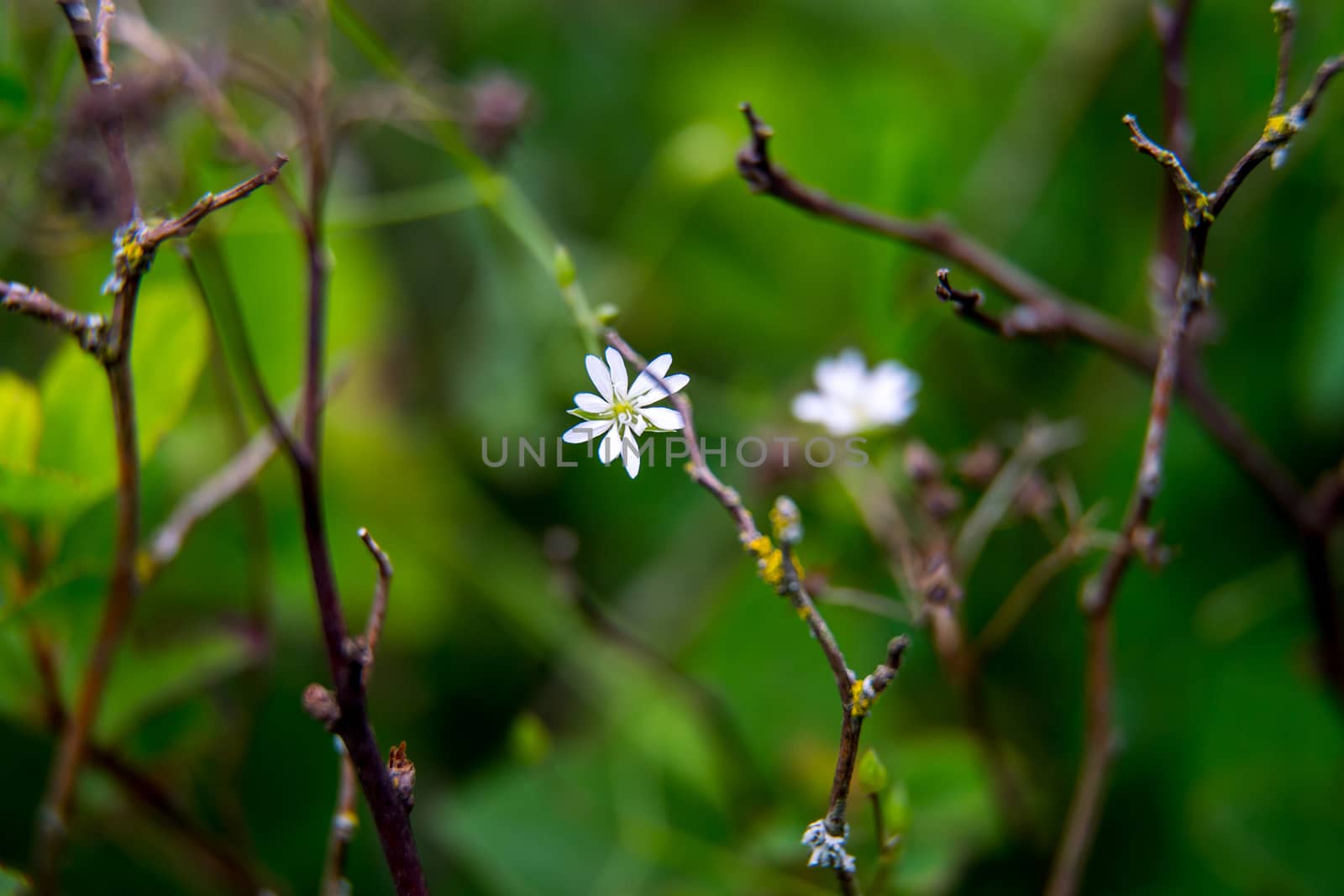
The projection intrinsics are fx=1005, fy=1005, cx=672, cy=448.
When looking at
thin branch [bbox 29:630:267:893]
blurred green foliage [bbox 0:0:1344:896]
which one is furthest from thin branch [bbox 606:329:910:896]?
thin branch [bbox 29:630:267:893]

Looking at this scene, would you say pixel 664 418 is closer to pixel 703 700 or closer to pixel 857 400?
pixel 857 400

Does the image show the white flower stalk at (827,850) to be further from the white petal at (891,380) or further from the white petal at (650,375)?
the white petal at (891,380)

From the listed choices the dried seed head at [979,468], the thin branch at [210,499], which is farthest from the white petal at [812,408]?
the thin branch at [210,499]

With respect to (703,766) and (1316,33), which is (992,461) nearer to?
(703,766)

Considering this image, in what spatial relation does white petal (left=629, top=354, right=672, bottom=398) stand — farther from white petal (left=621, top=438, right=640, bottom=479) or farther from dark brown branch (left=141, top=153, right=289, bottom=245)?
dark brown branch (left=141, top=153, right=289, bottom=245)

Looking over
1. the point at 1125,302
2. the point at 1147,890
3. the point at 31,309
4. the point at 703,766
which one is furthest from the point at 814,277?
the point at 31,309

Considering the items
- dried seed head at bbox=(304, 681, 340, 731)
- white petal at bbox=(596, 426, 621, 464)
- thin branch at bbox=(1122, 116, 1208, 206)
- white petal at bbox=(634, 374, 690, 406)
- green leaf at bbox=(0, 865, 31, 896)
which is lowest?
green leaf at bbox=(0, 865, 31, 896)

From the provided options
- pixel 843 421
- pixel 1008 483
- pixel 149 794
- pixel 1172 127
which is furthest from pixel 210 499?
pixel 1172 127
